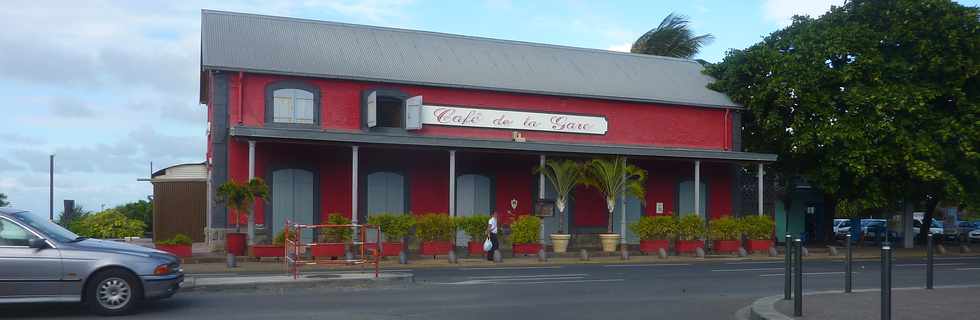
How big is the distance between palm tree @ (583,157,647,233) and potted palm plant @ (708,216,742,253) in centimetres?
254

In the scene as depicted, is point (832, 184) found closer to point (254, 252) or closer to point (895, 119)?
point (895, 119)

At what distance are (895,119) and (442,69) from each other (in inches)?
580

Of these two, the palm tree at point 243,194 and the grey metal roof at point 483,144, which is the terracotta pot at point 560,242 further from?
the palm tree at point 243,194

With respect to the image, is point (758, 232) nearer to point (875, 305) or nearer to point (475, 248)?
point (475, 248)

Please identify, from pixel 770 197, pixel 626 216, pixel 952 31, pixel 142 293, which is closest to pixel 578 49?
pixel 626 216

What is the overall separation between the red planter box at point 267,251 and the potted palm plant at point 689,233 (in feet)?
39.6

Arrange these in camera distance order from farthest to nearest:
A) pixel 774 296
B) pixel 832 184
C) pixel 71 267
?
pixel 832 184, pixel 774 296, pixel 71 267

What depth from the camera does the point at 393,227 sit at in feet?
82.0

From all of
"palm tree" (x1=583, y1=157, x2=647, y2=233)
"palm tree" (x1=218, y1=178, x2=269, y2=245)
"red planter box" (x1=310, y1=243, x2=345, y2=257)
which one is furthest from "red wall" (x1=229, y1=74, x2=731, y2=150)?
"red planter box" (x1=310, y1=243, x2=345, y2=257)

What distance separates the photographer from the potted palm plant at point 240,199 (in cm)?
2352

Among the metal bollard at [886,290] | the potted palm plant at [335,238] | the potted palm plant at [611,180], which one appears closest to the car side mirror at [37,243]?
the metal bollard at [886,290]

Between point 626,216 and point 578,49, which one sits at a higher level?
point 578,49

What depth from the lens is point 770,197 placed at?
35938 millimetres

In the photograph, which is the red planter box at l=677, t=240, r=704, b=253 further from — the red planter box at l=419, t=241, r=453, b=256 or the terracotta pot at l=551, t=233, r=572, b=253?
the red planter box at l=419, t=241, r=453, b=256
